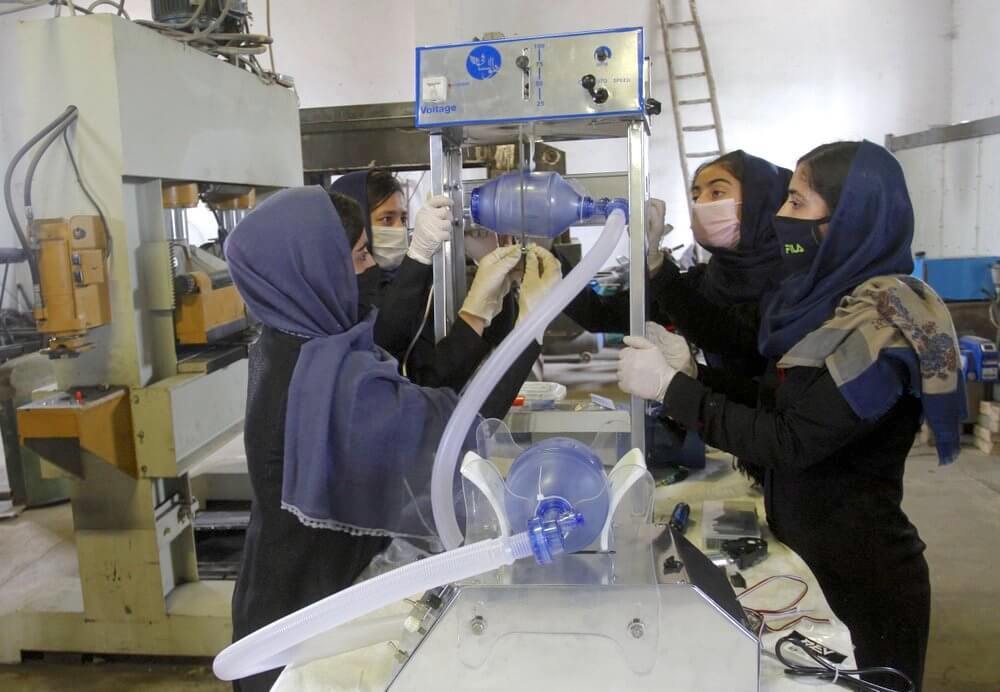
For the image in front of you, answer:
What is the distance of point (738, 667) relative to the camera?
0.79 meters

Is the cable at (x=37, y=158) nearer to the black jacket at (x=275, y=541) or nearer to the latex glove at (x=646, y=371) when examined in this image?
the black jacket at (x=275, y=541)

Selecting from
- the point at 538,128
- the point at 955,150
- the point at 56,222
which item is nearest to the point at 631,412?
the point at 538,128

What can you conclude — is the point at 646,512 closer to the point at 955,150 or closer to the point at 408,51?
the point at 955,150

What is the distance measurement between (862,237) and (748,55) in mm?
4923

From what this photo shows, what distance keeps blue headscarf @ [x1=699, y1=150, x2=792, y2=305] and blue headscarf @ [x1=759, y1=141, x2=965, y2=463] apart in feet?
1.07

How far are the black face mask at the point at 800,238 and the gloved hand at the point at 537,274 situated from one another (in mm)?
381

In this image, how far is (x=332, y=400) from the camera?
1018 mm

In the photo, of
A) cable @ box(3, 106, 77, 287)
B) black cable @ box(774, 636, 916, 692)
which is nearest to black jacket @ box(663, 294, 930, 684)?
black cable @ box(774, 636, 916, 692)

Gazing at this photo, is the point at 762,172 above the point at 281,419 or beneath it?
above

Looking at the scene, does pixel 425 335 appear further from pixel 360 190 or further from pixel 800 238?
pixel 800 238

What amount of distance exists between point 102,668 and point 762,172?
218 centimetres

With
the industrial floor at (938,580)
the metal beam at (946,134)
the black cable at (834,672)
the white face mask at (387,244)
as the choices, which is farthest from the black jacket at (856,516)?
the metal beam at (946,134)

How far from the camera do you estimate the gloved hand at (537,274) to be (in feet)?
4.17

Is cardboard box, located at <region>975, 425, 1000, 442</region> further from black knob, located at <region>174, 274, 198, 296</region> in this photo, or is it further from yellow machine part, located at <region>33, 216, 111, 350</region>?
yellow machine part, located at <region>33, 216, 111, 350</region>
